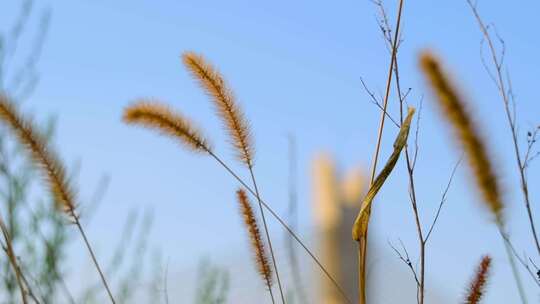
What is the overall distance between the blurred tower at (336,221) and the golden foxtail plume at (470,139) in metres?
1.35

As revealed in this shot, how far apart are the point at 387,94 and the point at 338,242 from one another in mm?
1910

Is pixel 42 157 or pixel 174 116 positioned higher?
pixel 174 116

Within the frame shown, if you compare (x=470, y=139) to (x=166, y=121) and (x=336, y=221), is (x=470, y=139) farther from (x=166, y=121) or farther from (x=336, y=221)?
(x=336, y=221)

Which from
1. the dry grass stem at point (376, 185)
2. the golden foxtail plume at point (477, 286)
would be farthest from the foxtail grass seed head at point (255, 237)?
the golden foxtail plume at point (477, 286)

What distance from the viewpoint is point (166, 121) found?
1.38 meters

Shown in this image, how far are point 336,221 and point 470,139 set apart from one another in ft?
6.28

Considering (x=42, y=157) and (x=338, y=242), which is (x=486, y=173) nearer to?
(x=42, y=157)

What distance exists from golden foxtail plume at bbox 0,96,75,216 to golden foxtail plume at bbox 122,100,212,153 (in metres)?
0.14

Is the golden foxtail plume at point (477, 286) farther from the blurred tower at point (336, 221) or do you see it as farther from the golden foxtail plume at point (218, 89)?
the blurred tower at point (336, 221)

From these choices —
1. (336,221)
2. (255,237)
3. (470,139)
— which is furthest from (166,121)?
(336,221)

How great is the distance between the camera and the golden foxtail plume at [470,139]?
1228 mm

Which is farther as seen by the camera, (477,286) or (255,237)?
(255,237)

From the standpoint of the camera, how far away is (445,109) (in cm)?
123

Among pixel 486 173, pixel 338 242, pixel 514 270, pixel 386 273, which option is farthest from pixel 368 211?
pixel 386 273
